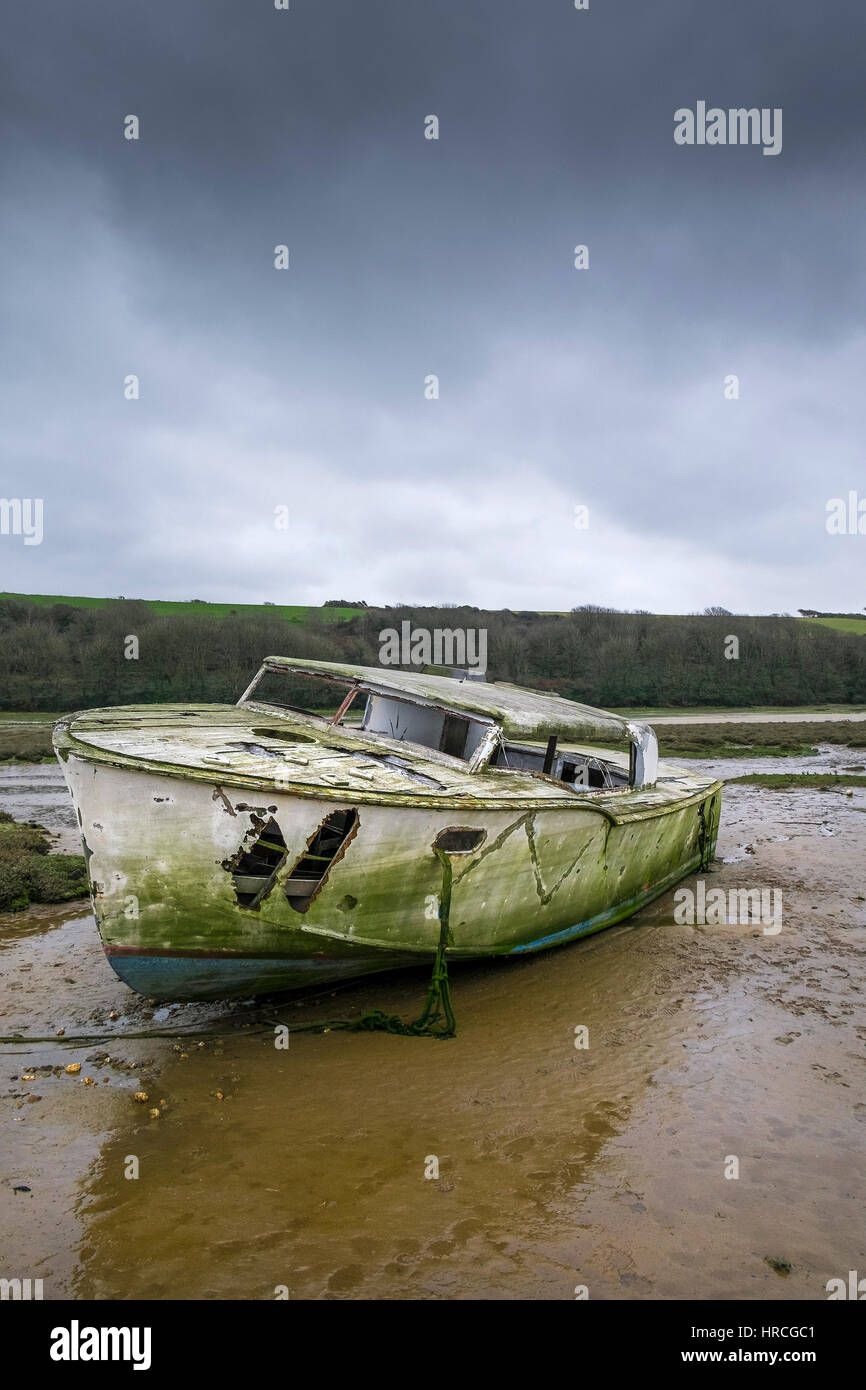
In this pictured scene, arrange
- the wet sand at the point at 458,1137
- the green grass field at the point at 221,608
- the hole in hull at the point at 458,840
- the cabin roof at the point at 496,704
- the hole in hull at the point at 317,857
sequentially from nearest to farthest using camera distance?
the wet sand at the point at 458,1137 → the hole in hull at the point at 317,857 → the hole in hull at the point at 458,840 → the cabin roof at the point at 496,704 → the green grass field at the point at 221,608

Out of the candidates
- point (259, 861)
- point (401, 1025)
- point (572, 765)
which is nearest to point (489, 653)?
point (572, 765)

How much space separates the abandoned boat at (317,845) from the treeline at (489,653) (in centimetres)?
3122

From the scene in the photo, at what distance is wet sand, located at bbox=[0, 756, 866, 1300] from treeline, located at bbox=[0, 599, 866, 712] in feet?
104

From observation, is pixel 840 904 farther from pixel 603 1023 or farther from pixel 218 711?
pixel 218 711

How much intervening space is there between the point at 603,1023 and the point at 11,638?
40251 millimetres

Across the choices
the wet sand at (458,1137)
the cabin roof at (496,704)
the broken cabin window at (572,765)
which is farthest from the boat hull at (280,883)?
the broken cabin window at (572,765)

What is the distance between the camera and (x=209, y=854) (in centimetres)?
482

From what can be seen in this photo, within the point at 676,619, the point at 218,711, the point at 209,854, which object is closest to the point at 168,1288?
the point at 209,854

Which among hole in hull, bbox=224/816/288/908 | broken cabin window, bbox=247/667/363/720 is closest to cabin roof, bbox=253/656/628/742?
broken cabin window, bbox=247/667/363/720

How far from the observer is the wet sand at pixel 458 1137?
342 centimetres

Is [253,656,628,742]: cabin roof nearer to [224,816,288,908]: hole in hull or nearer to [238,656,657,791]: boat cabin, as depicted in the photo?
[238,656,657,791]: boat cabin

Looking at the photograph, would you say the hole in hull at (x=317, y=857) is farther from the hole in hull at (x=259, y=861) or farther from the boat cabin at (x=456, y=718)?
the boat cabin at (x=456, y=718)

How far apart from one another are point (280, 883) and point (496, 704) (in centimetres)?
286
